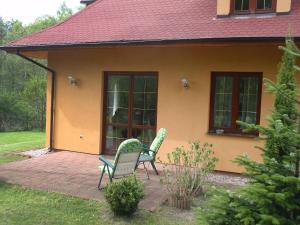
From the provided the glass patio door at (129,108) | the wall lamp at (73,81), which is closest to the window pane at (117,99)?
the glass patio door at (129,108)

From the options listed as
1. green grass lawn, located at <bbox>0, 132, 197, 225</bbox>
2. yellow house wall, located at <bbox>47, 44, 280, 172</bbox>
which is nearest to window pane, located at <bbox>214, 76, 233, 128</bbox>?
yellow house wall, located at <bbox>47, 44, 280, 172</bbox>

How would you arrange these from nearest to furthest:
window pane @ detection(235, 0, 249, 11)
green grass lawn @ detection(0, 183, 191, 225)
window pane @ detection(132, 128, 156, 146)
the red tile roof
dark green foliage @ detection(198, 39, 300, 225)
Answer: dark green foliage @ detection(198, 39, 300, 225)
green grass lawn @ detection(0, 183, 191, 225)
the red tile roof
window pane @ detection(235, 0, 249, 11)
window pane @ detection(132, 128, 156, 146)

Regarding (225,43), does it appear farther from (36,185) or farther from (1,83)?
(1,83)

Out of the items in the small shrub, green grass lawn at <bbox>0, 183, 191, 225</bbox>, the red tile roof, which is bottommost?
green grass lawn at <bbox>0, 183, 191, 225</bbox>

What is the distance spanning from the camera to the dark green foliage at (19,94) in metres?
28.3

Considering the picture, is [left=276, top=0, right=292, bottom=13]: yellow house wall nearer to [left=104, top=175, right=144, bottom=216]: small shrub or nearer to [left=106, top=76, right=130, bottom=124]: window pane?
[left=106, top=76, right=130, bottom=124]: window pane

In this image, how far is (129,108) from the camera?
10148mm

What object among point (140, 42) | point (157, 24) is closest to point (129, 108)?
point (140, 42)

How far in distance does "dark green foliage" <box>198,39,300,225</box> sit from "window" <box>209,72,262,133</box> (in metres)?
5.46

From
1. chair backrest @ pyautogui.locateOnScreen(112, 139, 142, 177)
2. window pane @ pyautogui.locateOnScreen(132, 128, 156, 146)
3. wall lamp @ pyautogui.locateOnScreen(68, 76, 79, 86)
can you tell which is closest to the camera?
chair backrest @ pyautogui.locateOnScreen(112, 139, 142, 177)

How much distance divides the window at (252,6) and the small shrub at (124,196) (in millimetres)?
5711

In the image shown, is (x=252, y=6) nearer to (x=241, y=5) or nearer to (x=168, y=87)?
(x=241, y=5)

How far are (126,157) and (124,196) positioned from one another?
116 centimetres

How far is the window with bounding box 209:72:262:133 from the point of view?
8633 mm
